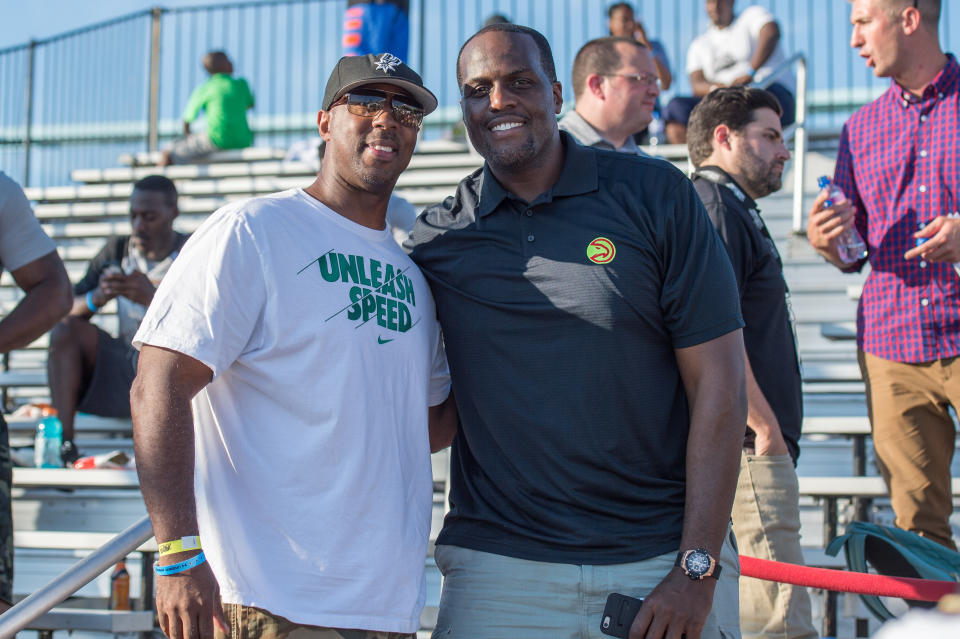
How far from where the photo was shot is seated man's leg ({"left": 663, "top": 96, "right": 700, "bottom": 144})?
767cm

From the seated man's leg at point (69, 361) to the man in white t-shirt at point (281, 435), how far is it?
3.44 m

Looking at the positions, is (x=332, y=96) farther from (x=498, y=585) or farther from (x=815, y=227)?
(x=815, y=227)

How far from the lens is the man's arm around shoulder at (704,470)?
2070mm

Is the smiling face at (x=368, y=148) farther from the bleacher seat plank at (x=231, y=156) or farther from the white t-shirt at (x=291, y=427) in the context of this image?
the bleacher seat plank at (x=231, y=156)

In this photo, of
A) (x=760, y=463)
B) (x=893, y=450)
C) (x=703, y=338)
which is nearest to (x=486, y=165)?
(x=703, y=338)

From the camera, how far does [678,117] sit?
775 centimetres

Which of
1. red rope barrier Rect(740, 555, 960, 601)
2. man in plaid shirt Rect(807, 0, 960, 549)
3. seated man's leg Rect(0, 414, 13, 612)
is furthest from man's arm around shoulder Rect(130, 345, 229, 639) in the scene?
man in plaid shirt Rect(807, 0, 960, 549)

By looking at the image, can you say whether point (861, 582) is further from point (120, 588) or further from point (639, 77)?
point (120, 588)

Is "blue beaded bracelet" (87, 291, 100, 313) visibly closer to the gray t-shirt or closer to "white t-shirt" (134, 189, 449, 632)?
the gray t-shirt

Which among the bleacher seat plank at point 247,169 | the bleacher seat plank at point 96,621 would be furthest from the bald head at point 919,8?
the bleacher seat plank at point 247,169

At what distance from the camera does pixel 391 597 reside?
2061 mm

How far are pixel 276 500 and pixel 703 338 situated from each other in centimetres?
94

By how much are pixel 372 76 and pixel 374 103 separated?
0.21 ft

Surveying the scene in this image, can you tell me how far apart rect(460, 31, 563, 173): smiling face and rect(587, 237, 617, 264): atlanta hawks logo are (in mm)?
264
